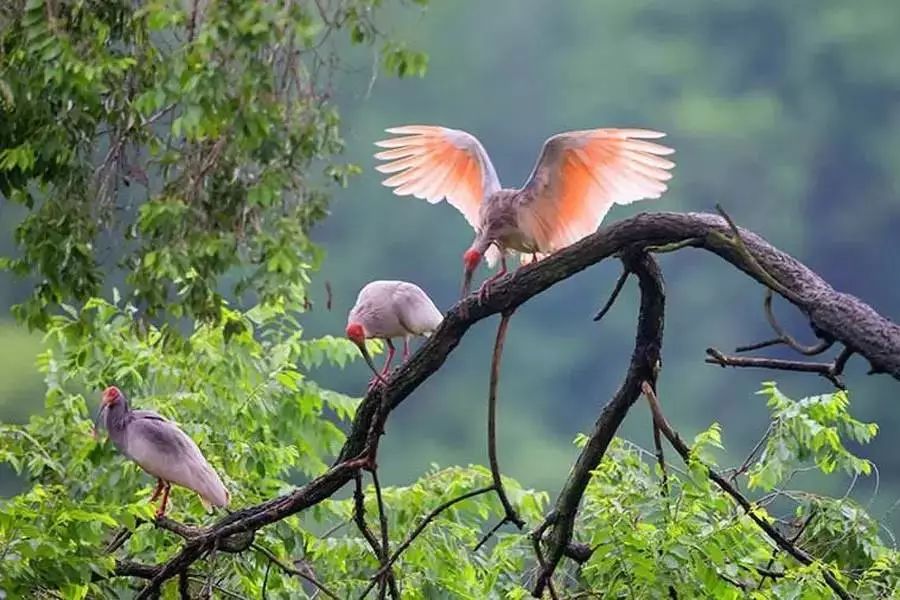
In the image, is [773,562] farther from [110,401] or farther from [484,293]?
[110,401]

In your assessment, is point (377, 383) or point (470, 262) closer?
point (377, 383)

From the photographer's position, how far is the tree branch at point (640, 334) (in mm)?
2100

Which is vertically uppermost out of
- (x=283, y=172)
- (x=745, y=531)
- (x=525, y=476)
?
(x=525, y=476)

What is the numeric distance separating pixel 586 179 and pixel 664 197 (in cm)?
419

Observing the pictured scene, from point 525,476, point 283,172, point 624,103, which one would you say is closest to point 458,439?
point 525,476

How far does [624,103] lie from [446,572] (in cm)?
421

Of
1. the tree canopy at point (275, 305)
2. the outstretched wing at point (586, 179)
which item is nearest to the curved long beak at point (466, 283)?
the outstretched wing at point (586, 179)

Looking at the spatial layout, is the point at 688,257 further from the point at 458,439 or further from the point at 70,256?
the point at 70,256

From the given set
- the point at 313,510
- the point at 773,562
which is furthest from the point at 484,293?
the point at 313,510

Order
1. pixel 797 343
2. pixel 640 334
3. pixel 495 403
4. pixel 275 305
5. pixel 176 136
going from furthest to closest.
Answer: pixel 275 305 → pixel 176 136 → pixel 495 403 → pixel 640 334 → pixel 797 343

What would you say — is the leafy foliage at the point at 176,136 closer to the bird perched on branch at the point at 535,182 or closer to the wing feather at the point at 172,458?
the bird perched on branch at the point at 535,182

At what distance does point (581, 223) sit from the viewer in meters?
3.29

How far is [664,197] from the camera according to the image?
288 inches

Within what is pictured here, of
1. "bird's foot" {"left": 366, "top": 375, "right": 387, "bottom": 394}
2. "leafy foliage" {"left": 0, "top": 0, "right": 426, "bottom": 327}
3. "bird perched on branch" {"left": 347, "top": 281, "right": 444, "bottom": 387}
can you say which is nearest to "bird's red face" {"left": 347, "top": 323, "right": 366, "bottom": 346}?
"bird perched on branch" {"left": 347, "top": 281, "right": 444, "bottom": 387}
